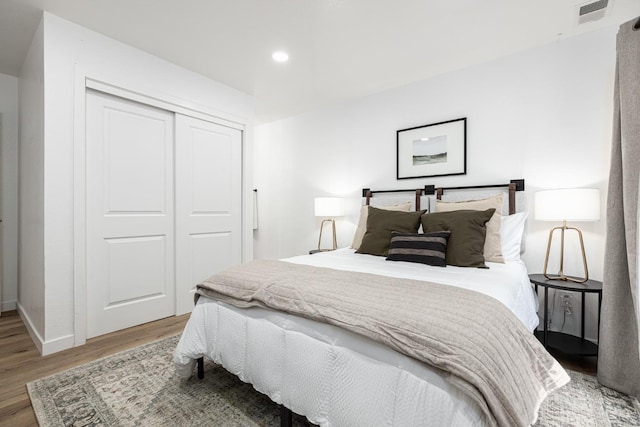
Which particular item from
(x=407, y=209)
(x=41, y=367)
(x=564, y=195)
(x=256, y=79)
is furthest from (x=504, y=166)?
(x=41, y=367)

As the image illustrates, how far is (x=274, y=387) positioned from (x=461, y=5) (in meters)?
2.52

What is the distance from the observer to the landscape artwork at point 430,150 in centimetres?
302

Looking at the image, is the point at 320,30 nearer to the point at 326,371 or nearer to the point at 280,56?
the point at 280,56

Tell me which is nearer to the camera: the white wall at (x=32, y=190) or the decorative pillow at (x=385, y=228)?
the white wall at (x=32, y=190)

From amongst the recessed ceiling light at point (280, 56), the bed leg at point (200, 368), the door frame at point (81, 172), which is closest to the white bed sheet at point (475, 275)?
the bed leg at point (200, 368)

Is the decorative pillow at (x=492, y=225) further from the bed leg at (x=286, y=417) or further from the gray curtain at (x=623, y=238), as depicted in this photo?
the bed leg at (x=286, y=417)

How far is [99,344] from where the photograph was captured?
7.68 ft

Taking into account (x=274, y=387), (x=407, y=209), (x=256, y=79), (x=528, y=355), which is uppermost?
(x=256, y=79)

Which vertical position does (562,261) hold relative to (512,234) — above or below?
below

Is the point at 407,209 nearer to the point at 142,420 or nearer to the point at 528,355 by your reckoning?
the point at 528,355

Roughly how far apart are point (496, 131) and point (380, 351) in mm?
2444

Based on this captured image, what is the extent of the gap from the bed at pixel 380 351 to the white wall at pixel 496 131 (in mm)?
1206

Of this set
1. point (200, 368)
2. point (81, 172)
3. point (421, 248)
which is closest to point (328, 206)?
point (421, 248)

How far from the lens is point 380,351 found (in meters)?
1.10
